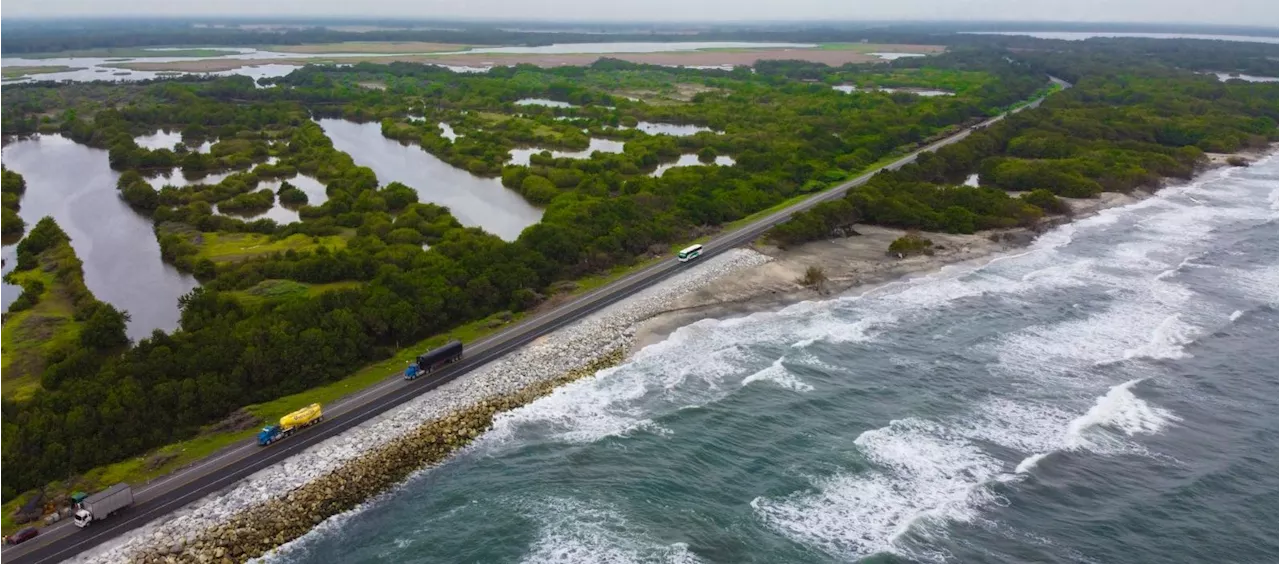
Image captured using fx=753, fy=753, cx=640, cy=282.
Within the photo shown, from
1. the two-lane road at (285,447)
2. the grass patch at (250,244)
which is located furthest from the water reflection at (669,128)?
the two-lane road at (285,447)

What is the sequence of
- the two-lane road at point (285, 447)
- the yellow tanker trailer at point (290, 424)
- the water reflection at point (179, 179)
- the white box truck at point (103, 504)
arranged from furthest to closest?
1. the water reflection at point (179, 179)
2. the yellow tanker trailer at point (290, 424)
3. the white box truck at point (103, 504)
4. the two-lane road at point (285, 447)

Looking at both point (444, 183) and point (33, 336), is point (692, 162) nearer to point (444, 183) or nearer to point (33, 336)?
point (444, 183)

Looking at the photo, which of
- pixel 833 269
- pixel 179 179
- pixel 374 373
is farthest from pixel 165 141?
pixel 833 269

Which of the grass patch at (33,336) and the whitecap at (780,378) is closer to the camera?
the grass patch at (33,336)

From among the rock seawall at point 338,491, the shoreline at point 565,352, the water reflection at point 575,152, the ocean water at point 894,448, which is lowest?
the ocean water at point 894,448

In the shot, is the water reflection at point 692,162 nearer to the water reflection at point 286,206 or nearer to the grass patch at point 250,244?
the water reflection at point 286,206

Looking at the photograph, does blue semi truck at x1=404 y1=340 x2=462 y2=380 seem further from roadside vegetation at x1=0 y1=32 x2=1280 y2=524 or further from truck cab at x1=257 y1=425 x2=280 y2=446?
truck cab at x1=257 y1=425 x2=280 y2=446

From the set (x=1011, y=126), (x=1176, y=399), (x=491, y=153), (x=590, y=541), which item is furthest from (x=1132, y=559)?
(x=1011, y=126)

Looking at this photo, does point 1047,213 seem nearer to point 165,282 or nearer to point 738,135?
point 738,135
